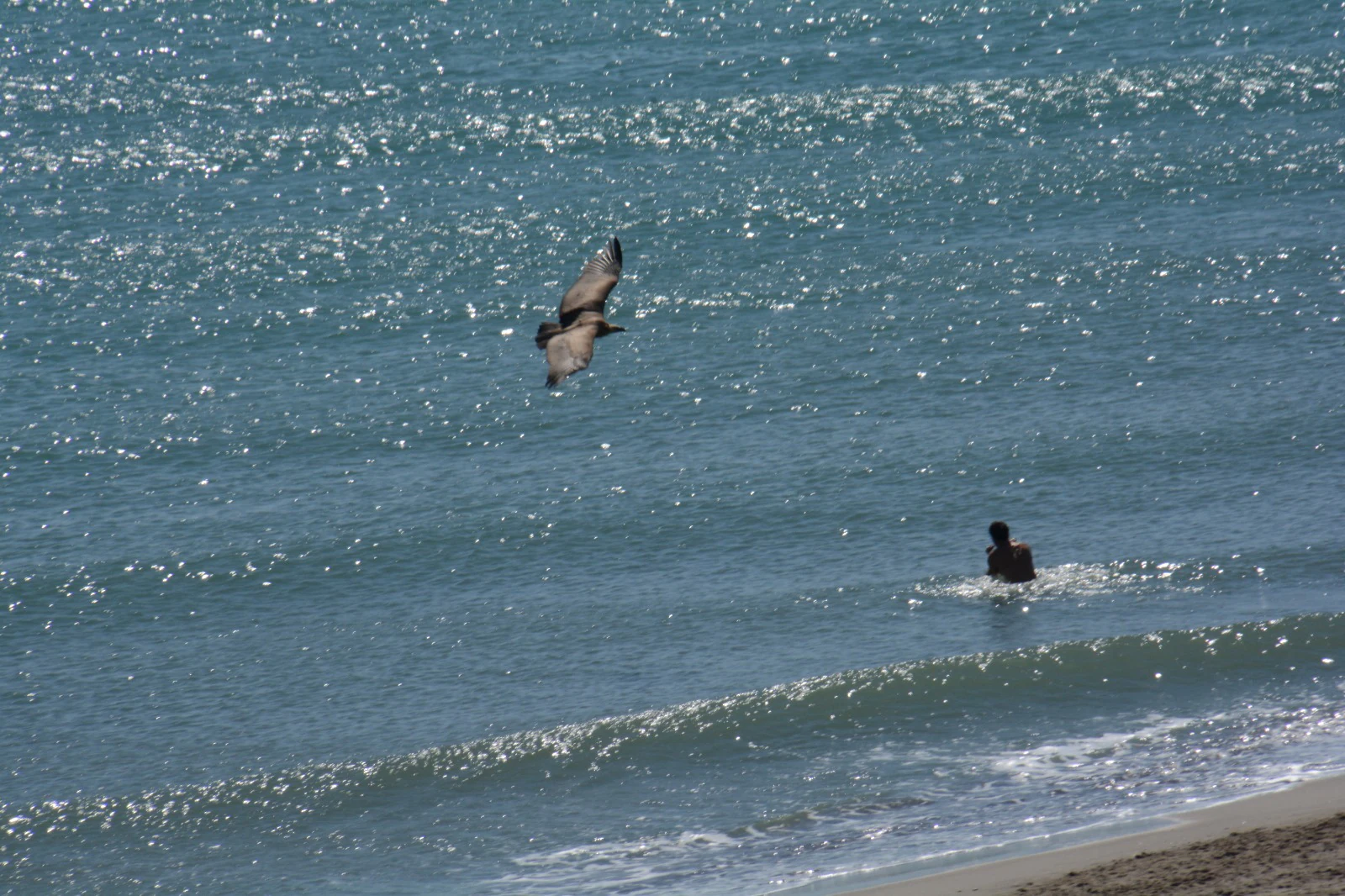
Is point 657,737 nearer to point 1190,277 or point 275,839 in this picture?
point 275,839

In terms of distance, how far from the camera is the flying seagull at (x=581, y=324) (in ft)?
37.8

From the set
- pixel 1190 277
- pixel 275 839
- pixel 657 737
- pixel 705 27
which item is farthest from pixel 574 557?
pixel 705 27

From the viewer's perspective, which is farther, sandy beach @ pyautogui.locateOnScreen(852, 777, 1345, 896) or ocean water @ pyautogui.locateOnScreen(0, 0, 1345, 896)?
ocean water @ pyautogui.locateOnScreen(0, 0, 1345, 896)

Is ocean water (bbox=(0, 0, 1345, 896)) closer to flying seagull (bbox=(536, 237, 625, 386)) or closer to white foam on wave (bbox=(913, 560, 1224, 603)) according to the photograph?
white foam on wave (bbox=(913, 560, 1224, 603))

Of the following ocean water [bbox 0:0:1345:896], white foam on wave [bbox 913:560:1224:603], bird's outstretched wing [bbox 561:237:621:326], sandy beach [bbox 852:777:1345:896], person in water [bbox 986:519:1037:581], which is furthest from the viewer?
white foam on wave [bbox 913:560:1224:603]

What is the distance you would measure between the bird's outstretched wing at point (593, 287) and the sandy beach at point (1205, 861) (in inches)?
183

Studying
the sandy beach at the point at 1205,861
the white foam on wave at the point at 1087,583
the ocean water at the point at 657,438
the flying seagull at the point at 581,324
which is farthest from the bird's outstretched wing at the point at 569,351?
the white foam on wave at the point at 1087,583

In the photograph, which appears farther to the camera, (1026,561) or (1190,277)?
(1190,277)

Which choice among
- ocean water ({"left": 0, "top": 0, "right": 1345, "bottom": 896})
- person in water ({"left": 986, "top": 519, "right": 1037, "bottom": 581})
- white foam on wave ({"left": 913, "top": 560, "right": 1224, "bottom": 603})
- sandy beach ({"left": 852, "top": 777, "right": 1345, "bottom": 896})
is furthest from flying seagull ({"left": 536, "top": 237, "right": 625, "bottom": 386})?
white foam on wave ({"left": 913, "top": 560, "right": 1224, "bottom": 603})

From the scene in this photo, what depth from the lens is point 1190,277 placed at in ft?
86.0

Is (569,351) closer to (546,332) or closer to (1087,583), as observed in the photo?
(546,332)

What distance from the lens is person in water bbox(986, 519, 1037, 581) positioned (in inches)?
639

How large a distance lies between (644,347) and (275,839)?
1297 cm

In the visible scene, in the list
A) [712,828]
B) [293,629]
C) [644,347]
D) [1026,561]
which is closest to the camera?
[712,828]
